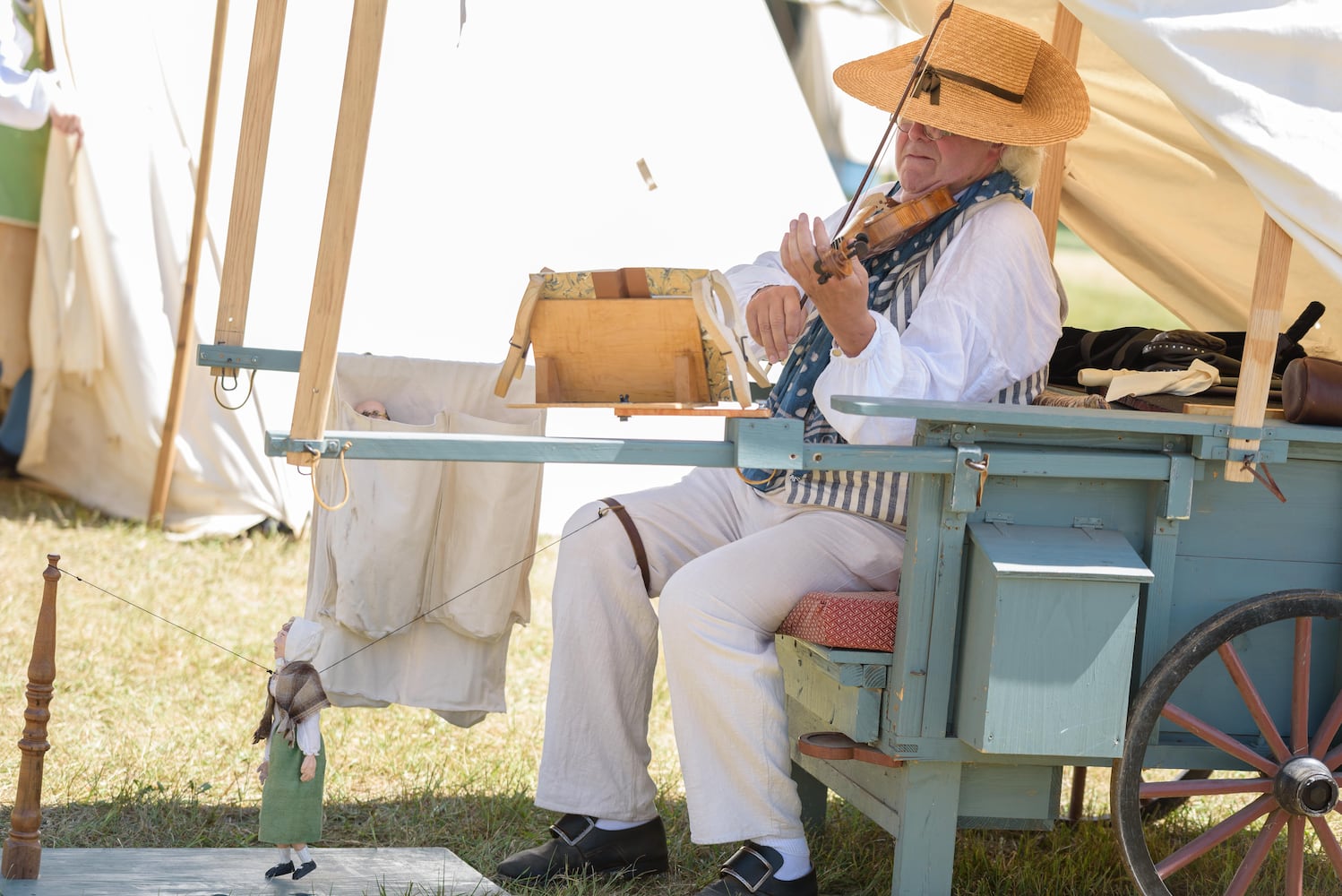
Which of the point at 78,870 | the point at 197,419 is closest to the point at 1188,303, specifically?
the point at 78,870

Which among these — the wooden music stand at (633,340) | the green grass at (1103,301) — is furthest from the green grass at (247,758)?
the green grass at (1103,301)

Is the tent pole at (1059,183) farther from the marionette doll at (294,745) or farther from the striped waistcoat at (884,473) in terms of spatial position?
the marionette doll at (294,745)

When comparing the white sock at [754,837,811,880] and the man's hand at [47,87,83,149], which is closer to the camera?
the white sock at [754,837,811,880]

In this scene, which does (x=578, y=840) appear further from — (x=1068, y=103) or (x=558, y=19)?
(x=558, y=19)

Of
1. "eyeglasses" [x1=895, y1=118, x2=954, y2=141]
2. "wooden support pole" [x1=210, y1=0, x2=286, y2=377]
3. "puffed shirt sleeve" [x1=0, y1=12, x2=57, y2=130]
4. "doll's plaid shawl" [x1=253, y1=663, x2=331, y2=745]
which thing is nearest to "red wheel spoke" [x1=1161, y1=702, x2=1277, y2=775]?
"eyeglasses" [x1=895, y1=118, x2=954, y2=141]

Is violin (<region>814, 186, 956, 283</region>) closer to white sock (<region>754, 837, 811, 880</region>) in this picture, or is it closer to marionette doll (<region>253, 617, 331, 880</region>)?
white sock (<region>754, 837, 811, 880</region>)

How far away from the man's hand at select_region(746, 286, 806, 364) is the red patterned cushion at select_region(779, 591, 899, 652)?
22.9 inches

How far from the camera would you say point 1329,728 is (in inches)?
103

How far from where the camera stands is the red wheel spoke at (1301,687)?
2.57 metres

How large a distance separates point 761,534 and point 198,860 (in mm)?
1197

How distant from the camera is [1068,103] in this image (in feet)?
9.63

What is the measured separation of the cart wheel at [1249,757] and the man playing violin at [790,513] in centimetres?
54

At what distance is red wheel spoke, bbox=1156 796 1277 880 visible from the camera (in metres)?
2.54

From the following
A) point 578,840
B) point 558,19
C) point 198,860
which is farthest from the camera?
→ point 558,19
